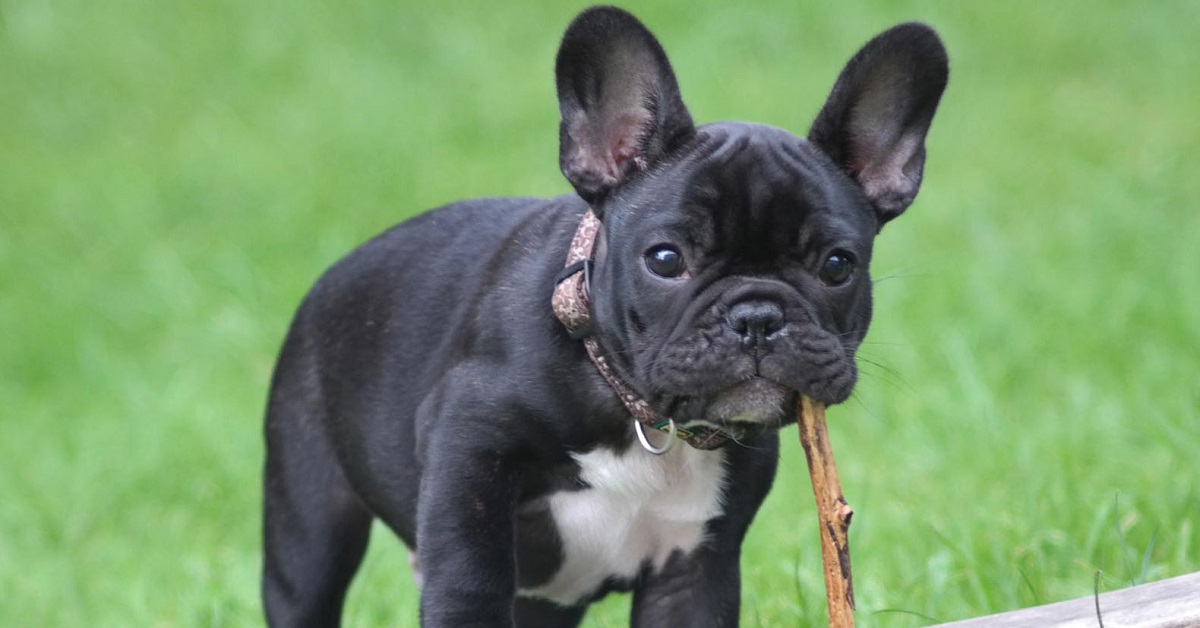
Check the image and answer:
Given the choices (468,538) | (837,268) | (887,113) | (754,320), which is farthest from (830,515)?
(887,113)

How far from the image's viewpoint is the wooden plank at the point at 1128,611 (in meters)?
2.82

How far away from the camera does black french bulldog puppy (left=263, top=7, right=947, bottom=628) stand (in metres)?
3.19

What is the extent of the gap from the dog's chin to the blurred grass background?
3.24ft

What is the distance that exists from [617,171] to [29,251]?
305 inches

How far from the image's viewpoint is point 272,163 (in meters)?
11.0

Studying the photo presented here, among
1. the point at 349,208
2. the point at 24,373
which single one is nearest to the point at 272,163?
the point at 349,208

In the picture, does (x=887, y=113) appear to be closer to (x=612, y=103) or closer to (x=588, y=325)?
(x=612, y=103)

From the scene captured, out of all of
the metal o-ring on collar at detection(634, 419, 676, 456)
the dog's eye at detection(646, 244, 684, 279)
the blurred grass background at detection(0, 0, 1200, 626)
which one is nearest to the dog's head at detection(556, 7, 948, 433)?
the dog's eye at detection(646, 244, 684, 279)

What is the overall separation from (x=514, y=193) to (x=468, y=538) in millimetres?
6883

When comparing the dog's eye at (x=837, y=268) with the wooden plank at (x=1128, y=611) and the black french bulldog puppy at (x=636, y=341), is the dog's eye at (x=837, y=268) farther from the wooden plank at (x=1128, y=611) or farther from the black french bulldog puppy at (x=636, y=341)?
the wooden plank at (x=1128, y=611)

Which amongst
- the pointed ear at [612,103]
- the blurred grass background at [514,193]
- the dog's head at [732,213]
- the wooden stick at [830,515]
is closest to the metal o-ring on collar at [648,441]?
the dog's head at [732,213]

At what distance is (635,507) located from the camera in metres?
3.63

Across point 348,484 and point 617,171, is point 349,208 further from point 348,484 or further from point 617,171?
point 617,171

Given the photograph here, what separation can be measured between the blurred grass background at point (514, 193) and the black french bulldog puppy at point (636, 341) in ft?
2.23
